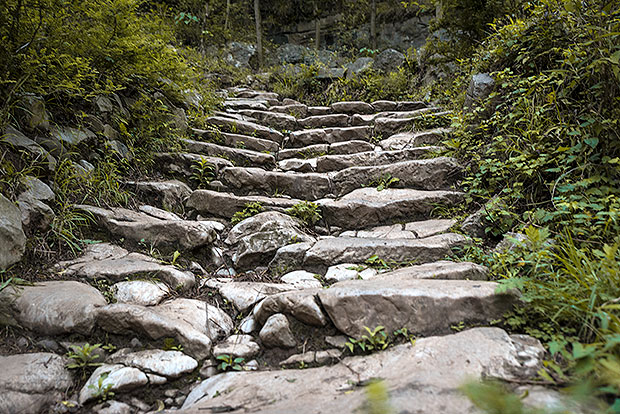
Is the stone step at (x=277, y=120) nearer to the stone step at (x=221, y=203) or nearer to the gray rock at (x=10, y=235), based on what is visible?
the stone step at (x=221, y=203)

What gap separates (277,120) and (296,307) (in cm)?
489

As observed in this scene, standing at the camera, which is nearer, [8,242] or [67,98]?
[8,242]

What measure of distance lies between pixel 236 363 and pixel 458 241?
1.99 m

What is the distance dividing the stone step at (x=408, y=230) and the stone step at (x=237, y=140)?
8.35 feet

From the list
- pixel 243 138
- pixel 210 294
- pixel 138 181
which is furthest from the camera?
pixel 243 138

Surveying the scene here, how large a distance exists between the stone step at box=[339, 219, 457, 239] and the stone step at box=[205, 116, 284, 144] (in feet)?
9.86

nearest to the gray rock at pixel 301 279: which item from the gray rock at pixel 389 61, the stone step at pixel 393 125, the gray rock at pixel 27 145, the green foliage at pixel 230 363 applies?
the green foliage at pixel 230 363

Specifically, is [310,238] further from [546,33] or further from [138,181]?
[546,33]

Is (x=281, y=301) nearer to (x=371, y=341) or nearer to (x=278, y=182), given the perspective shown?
(x=371, y=341)

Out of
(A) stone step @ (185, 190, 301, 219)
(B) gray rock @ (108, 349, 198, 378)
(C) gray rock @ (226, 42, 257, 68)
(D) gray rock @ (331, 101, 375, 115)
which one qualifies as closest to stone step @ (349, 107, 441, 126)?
(D) gray rock @ (331, 101, 375, 115)

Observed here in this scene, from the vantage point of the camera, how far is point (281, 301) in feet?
6.11

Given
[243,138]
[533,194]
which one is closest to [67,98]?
[243,138]

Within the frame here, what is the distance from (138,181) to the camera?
11.4 ft

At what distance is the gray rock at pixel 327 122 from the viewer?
237 inches
